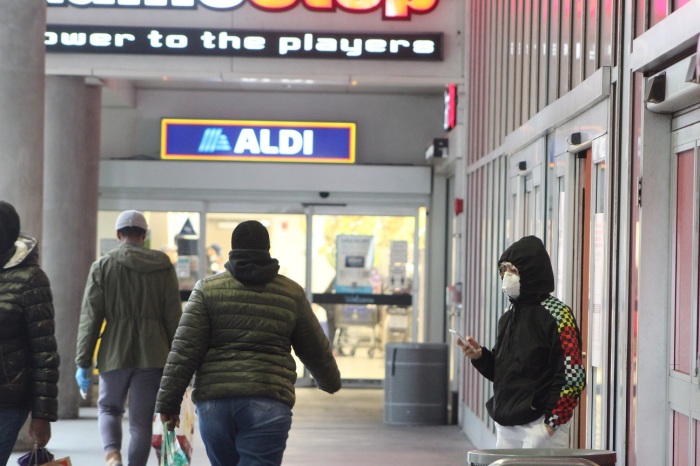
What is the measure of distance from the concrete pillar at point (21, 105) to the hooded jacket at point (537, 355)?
5062 mm

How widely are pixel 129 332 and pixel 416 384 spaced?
530cm

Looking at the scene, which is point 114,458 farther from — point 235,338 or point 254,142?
point 254,142

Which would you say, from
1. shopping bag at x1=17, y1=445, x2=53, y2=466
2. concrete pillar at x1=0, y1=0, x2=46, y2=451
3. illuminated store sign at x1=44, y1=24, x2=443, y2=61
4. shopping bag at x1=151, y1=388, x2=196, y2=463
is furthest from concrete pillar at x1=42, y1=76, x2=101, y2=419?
shopping bag at x1=17, y1=445, x2=53, y2=466

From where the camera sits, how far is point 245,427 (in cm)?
488

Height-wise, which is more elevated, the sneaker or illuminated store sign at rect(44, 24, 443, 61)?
illuminated store sign at rect(44, 24, 443, 61)

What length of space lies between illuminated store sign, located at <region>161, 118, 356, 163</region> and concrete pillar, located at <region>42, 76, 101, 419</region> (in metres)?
3.41

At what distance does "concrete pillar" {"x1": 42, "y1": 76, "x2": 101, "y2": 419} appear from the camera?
37.4ft

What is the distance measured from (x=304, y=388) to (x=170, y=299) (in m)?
A: 8.37

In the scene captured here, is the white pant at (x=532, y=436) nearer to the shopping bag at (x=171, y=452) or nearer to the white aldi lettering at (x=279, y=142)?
the shopping bag at (x=171, y=452)

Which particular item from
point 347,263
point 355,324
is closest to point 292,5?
point 347,263

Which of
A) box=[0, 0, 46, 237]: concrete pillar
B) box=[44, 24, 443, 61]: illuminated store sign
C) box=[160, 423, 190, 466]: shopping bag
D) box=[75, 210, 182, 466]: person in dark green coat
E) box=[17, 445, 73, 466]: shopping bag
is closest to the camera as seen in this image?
box=[17, 445, 73, 466]: shopping bag

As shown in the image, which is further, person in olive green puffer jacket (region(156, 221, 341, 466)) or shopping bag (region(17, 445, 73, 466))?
person in olive green puffer jacket (region(156, 221, 341, 466))

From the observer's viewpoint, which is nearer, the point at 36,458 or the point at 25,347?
the point at 36,458

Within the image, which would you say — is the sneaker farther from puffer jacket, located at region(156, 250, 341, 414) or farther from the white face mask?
the white face mask
